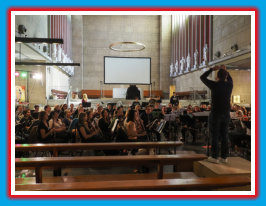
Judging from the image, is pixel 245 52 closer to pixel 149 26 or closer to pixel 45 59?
pixel 45 59

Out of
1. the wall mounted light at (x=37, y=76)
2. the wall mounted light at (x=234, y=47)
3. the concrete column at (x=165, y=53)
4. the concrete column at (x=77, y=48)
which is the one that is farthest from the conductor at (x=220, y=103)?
the concrete column at (x=165, y=53)

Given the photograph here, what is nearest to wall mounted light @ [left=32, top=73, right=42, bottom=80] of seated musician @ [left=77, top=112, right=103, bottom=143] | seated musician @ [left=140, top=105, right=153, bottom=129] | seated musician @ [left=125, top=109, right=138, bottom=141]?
seated musician @ [left=140, top=105, right=153, bottom=129]

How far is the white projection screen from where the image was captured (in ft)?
48.1

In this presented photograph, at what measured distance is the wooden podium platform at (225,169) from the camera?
2230 mm

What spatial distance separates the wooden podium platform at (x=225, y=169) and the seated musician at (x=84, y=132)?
7.56ft

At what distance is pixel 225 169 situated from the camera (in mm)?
2344

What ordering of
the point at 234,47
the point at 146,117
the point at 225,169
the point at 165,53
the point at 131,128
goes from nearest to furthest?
1. the point at 225,169
2. the point at 131,128
3. the point at 146,117
4. the point at 234,47
5. the point at 165,53

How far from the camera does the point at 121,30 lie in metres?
19.5

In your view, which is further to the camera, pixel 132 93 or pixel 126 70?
pixel 126 70

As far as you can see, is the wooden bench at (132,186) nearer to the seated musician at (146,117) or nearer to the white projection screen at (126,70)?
the seated musician at (146,117)

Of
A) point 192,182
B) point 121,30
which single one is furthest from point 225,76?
point 121,30

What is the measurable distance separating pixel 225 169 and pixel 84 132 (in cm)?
277

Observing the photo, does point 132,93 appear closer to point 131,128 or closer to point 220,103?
point 131,128

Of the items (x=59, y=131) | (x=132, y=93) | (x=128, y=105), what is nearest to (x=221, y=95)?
(x=59, y=131)
